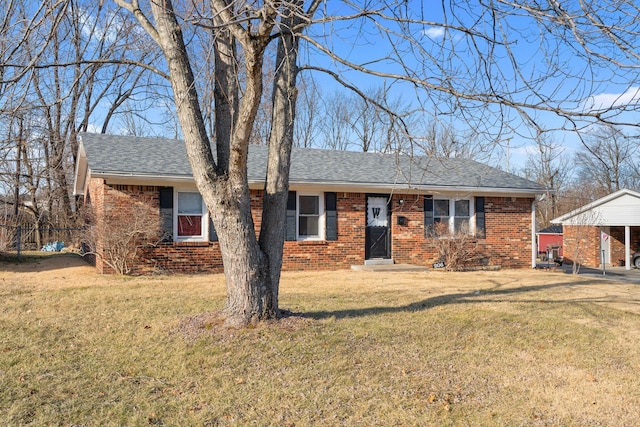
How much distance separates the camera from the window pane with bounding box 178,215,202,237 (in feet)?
42.4

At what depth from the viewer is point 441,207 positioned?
613 inches

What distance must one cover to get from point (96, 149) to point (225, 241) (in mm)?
9118

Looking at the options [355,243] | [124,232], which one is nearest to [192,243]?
[124,232]

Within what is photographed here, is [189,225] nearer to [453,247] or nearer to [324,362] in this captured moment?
[453,247]

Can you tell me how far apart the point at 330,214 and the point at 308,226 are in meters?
0.72

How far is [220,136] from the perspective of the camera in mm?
6242

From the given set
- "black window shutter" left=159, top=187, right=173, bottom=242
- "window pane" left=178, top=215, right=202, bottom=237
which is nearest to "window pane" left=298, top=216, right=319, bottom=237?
"window pane" left=178, top=215, right=202, bottom=237

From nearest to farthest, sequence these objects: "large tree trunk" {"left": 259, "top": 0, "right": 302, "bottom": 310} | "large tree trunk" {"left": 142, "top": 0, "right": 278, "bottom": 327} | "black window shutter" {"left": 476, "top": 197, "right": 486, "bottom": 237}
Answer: "large tree trunk" {"left": 142, "top": 0, "right": 278, "bottom": 327} < "large tree trunk" {"left": 259, "top": 0, "right": 302, "bottom": 310} < "black window shutter" {"left": 476, "top": 197, "right": 486, "bottom": 237}

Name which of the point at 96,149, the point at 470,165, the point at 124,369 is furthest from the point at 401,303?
the point at 470,165

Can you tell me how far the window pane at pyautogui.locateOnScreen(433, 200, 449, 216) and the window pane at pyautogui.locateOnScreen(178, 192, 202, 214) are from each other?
7.17 metres

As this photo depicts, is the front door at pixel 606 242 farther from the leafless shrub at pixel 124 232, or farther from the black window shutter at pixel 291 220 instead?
the leafless shrub at pixel 124 232

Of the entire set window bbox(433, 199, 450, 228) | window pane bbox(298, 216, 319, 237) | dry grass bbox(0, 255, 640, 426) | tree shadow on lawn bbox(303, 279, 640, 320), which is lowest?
dry grass bbox(0, 255, 640, 426)

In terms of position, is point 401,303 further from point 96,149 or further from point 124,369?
point 96,149

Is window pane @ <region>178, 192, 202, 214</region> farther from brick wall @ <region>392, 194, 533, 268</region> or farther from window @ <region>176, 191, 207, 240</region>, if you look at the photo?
brick wall @ <region>392, 194, 533, 268</region>
